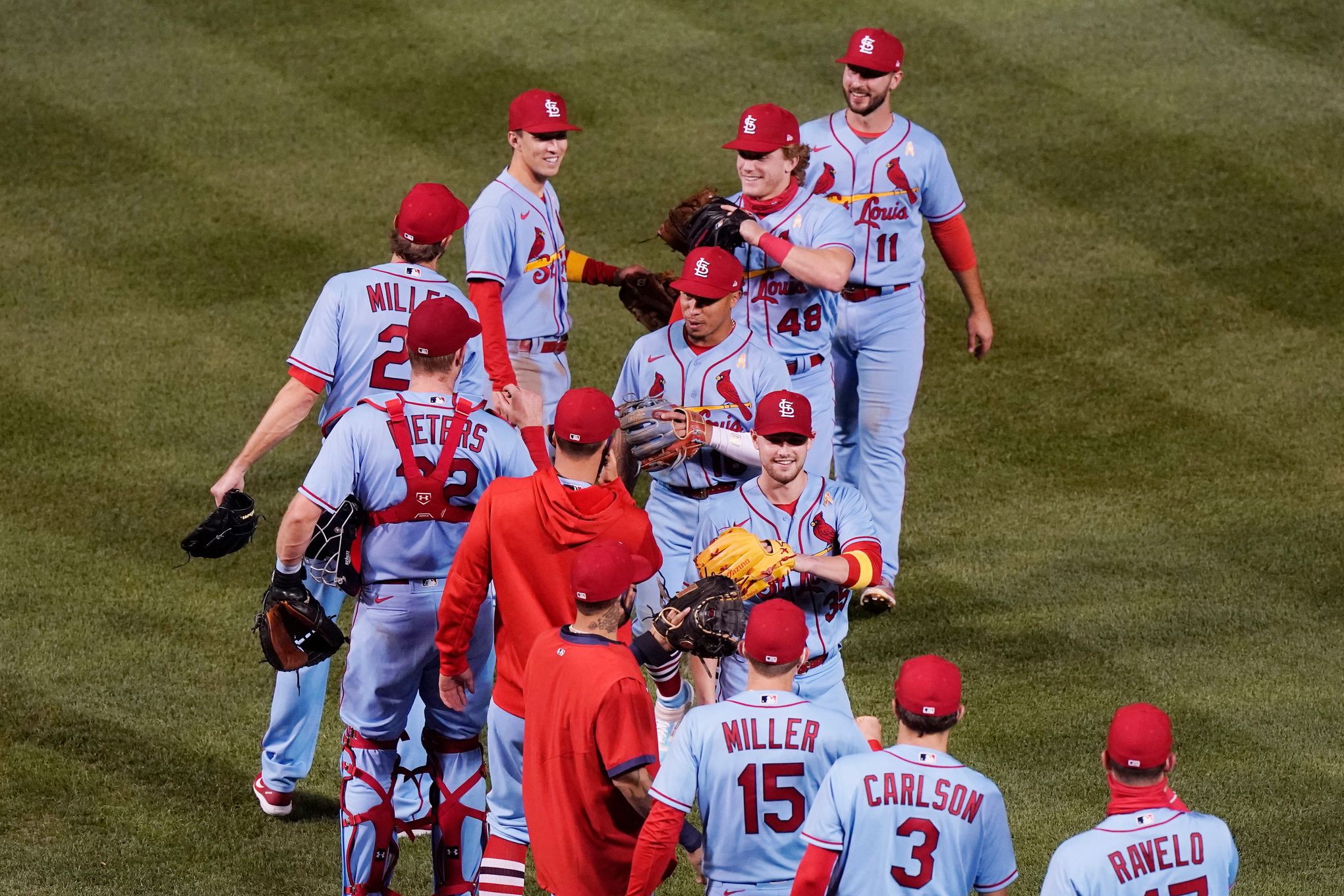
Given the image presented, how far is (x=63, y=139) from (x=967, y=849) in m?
10.1

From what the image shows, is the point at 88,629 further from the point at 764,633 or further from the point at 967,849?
the point at 967,849

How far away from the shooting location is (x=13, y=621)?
789 cm

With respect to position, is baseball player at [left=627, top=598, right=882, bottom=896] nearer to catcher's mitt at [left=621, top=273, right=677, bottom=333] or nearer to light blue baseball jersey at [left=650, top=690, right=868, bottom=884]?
light blue baseball jersey at [left=650, top=690, right=868, bottom=884]

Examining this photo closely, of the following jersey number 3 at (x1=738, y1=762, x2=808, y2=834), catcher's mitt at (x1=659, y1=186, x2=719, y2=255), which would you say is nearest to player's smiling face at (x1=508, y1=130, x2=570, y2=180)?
catcher's mitt at (x1=659, y1=186, x2=719, y2=255)

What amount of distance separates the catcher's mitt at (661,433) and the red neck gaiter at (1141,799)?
2.31 meters

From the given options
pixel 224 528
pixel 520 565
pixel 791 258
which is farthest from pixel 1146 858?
pixel 224 528

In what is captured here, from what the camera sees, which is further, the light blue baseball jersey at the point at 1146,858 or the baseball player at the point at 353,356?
the baseball player at the point at 353,356

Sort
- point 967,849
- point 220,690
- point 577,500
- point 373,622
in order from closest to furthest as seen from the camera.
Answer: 1. point 967,849
2. point 577,500
3. point 373,622
4. point 220,690

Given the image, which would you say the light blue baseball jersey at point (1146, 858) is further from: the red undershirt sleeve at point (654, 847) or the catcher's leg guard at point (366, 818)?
the catcher's leg guard at point (366, 818)

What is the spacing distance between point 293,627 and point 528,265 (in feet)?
7.06

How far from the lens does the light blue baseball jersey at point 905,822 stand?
173 inches

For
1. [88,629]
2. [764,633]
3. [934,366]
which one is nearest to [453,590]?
[764,633]

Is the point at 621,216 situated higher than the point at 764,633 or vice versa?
the point at 764,633

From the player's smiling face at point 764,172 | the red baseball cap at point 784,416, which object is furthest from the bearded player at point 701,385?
the player's smiling face at point 764,172
